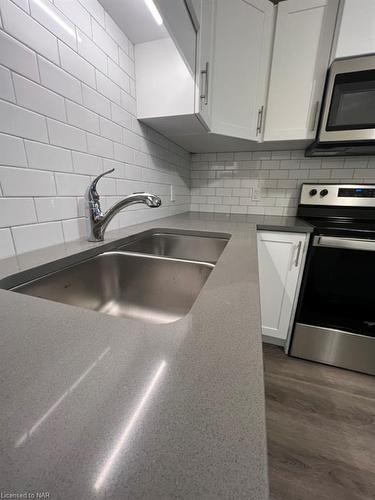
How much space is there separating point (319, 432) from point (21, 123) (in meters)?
1.70

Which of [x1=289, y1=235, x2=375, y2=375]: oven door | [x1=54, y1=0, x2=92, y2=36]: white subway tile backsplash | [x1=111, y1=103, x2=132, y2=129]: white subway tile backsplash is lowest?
[x1=289, y1=235, x2=375, y2=375]: oven door

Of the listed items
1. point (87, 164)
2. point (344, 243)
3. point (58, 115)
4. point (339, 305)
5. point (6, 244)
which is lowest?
point (339, 305)

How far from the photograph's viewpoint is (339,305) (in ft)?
4.24

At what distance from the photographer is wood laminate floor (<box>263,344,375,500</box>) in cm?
81

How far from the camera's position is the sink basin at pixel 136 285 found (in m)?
0.71

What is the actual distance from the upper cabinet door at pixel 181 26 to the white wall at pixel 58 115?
14.7 inches

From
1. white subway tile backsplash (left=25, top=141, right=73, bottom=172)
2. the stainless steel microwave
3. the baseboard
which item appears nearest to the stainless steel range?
the baseboard

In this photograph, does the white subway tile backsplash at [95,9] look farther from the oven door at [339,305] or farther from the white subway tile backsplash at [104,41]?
the oven door at [339,305]

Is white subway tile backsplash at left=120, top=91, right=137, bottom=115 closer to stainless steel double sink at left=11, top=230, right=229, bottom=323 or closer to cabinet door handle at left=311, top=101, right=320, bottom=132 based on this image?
stainless steel double sink at left=11, top=230, right=229, bottom=323

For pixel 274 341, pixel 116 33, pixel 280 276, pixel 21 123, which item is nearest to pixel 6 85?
pixel 21 123

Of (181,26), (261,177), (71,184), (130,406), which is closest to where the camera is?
(130,406)

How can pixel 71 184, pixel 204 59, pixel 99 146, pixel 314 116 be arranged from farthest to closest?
pixel 314 116 < pixel 204 59 < pixel 99 146 < pixel 71 184

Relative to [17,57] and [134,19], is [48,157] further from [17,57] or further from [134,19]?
[134,19]

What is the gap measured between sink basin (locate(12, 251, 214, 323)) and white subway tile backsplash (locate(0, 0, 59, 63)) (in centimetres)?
67
